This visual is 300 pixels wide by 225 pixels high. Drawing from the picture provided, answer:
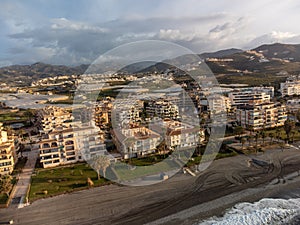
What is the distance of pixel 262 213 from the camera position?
345 inches

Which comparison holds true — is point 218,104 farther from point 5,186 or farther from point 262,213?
point 5,186

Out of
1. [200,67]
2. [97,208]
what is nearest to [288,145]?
[97,208]

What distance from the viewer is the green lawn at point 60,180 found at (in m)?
11.4

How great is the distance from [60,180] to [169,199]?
5532 millimetres

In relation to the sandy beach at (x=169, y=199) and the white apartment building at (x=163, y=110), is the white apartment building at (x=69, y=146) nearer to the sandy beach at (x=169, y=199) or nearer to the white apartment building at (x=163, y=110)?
the sandy beach at (x=169, y=199)

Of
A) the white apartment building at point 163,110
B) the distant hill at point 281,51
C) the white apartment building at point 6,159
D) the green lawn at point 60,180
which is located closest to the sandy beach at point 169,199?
the green lawn at point 60,180

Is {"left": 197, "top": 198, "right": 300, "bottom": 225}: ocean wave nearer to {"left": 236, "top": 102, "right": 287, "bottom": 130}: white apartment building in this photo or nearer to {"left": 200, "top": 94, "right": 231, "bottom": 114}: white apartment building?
{"left": 236, "top": 102, "right": 287, "bottom": 130}: white apartment building

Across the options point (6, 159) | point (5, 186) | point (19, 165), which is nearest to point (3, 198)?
point (5, 186)

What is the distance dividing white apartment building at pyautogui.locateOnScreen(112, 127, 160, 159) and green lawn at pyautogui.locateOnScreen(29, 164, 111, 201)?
7.44 feet

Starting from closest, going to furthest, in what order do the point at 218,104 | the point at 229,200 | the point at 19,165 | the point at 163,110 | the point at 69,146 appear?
the point at 229,200
the point at 69,146
the point at 19,165
the point at 163,110
the point at 218,104

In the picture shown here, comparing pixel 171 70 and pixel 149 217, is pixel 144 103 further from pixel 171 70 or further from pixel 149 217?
pixel 171 70

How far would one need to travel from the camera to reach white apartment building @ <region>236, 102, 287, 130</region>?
65.5 feet

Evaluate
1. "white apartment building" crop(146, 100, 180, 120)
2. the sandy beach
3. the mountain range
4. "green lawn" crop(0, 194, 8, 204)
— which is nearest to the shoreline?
the sandy beach

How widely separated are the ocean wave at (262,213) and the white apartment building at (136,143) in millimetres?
6840
